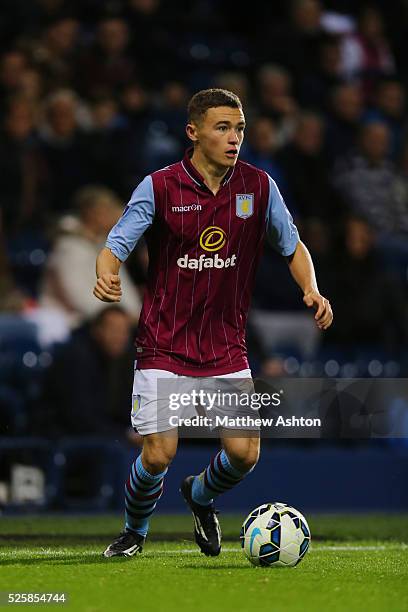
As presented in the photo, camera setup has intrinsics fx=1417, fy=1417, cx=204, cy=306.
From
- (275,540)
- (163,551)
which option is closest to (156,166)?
(163,551)

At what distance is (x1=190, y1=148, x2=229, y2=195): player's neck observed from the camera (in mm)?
6523

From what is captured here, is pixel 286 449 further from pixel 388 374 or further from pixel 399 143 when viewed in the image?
A: pixel 399 143

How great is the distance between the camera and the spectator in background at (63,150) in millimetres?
11539

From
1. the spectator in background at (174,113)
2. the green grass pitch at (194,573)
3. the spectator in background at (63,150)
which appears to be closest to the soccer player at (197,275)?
the green grass pitch at (194,573)

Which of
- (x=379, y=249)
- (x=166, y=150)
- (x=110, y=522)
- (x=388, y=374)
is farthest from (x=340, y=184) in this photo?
(x=110, y=522)

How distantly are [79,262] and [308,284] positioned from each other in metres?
4.29

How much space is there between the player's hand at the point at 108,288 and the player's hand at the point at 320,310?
90 centimetres

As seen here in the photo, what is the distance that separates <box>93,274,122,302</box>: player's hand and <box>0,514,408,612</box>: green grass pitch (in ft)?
3.81

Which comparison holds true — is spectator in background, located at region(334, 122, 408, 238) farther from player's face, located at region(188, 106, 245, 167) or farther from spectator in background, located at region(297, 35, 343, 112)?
player's face, located at region(188, 106, 245, 167)

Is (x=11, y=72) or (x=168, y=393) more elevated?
(x=11, y=72)

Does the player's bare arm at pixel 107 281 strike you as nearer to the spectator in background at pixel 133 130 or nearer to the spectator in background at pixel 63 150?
the spectator in background at pixel 63 150

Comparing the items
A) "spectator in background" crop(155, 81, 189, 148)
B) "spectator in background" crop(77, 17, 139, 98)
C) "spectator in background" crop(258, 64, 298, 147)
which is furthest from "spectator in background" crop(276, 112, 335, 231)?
"spectator in background" crop(77, 17, 139, 98)

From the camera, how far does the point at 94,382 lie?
32.7 ft

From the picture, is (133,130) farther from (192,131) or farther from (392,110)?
(192,131)
